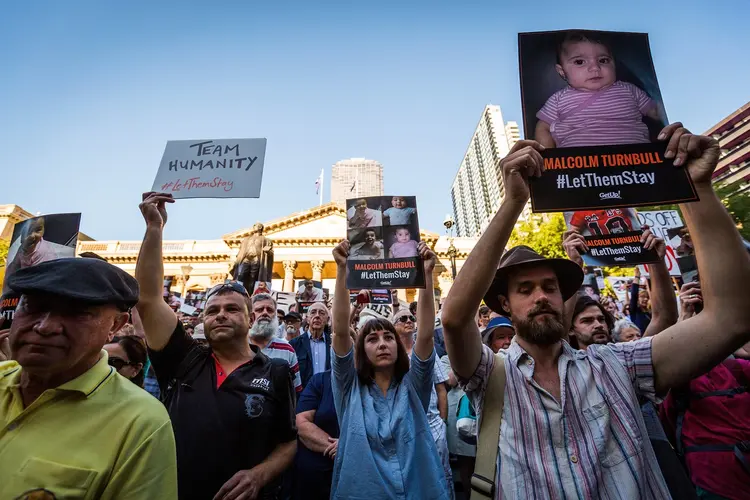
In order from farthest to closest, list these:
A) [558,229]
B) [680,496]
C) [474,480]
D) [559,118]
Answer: [558,229] < [559,118] < [680,496] < [474,480]

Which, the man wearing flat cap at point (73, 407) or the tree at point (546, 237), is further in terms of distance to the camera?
the tree at point (546, 237)

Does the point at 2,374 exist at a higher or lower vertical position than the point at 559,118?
lower

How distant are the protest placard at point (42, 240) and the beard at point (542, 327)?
4.68 m

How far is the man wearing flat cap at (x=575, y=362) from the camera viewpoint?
1.53 metres

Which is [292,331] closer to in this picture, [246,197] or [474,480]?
[246,197]

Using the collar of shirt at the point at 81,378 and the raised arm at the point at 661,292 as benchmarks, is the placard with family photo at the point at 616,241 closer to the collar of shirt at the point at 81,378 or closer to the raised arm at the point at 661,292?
the raised arm at the point at 661,292

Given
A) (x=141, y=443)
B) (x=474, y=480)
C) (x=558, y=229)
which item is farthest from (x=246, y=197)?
(x=558, y=229)

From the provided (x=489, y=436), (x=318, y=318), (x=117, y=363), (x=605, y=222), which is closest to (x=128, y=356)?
(x=117, y=363)

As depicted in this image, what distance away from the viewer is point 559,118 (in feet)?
6.87

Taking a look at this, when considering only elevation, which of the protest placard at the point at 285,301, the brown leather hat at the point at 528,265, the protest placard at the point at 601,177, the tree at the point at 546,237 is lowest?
the brown leather hat at the point at 528,265

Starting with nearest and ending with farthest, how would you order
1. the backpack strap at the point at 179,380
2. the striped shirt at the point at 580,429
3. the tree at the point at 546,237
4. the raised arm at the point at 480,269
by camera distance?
the striped shirt at the point at 580,429
the raised arm at the point at 480,269
the backpack strap at the point at 179,380
the tree at the point at 546,237

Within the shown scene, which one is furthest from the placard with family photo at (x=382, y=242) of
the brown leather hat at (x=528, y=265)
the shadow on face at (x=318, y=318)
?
the brown leather hat at (x=528, y=265)

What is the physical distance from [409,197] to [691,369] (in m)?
3.30

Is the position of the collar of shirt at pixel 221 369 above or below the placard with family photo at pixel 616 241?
below
